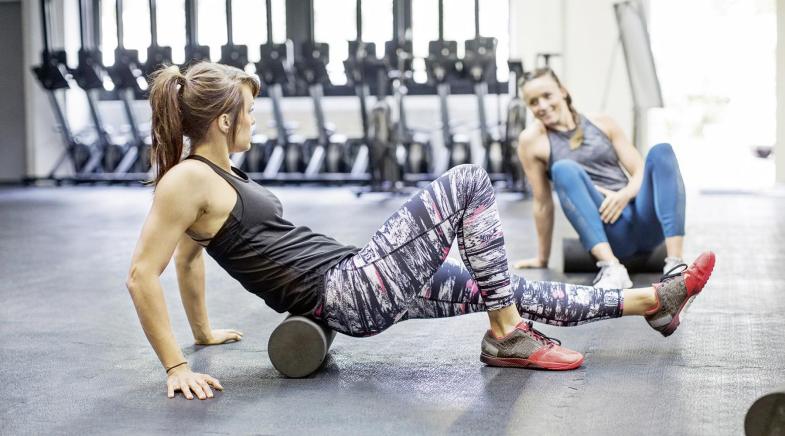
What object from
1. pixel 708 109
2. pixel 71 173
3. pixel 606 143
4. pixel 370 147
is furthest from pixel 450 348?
pixel 71 173

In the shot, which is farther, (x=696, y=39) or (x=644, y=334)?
(x=696, y=39)

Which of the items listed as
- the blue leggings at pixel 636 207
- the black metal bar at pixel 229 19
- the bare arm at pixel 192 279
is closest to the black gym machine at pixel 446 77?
the black metal bar at pixel 229 19

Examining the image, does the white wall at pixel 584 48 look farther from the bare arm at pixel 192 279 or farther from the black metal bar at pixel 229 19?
the bare arm at pixel 192 279

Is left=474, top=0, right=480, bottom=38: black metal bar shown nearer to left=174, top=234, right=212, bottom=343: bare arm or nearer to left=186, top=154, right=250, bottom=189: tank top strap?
left=174, top=234, right=212, bottom=343: bare arm

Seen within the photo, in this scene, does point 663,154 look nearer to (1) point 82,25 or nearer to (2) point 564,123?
(2) point 564,123

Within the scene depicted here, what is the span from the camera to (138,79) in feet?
32.3

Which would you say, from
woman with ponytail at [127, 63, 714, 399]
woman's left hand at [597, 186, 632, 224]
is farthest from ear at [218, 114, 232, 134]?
woman's left hand at [597, 186, 632, 224]

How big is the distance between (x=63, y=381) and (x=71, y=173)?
30.0ft

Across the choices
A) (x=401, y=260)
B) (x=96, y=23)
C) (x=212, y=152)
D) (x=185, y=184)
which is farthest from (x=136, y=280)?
(x=96, y=23)

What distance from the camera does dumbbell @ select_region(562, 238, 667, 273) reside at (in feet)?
12.0

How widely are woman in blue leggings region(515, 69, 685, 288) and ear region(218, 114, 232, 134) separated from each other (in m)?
1.52

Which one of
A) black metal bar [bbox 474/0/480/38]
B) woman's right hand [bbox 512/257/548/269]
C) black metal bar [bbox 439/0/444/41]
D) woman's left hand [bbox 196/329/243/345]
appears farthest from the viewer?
black metal bar [bbox 439/0/444/41]

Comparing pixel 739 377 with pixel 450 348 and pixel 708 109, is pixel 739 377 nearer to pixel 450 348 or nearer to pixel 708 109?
pixel 450 348

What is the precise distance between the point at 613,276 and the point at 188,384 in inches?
66.2
